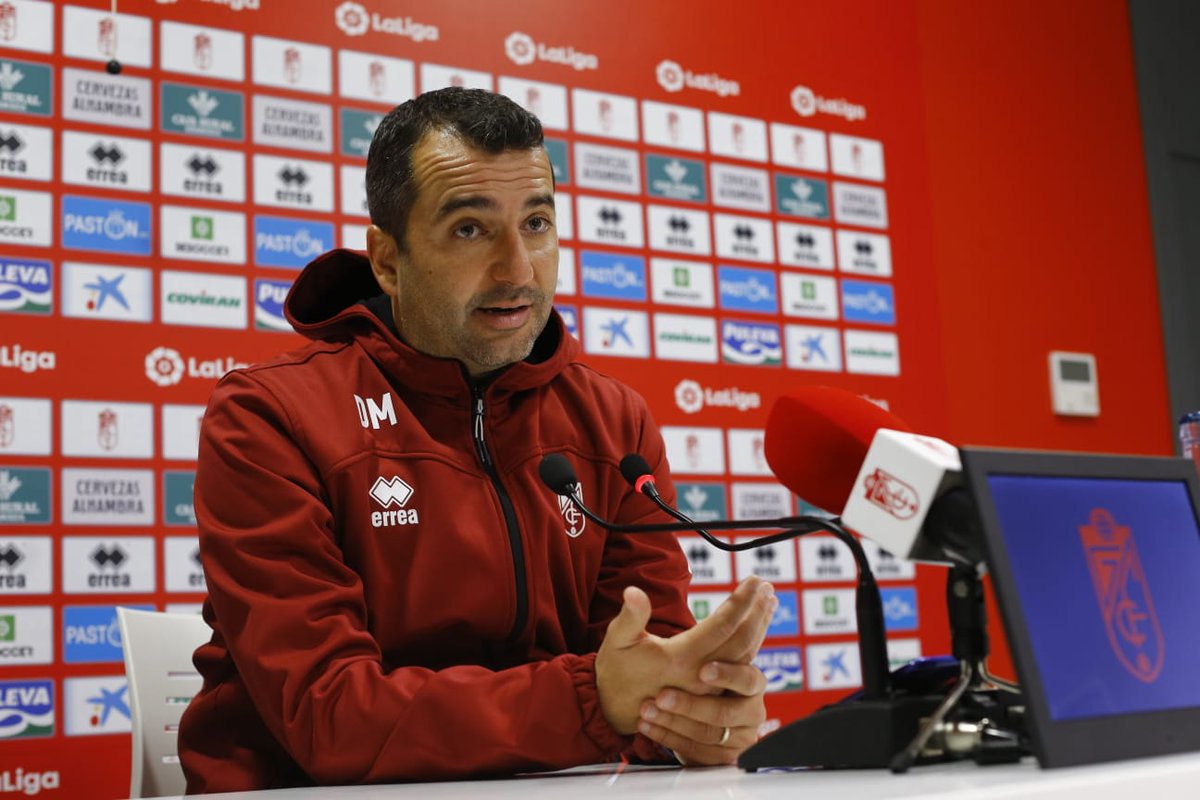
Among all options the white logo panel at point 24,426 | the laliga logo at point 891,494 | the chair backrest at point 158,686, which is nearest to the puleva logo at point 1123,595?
the laliga logo at point 891,494

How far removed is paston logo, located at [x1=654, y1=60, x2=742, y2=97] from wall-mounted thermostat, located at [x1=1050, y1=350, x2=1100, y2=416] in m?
1.20

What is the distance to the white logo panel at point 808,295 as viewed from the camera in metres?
3.21

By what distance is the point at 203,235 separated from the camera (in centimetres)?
252

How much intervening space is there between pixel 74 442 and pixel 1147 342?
2946 millimetres

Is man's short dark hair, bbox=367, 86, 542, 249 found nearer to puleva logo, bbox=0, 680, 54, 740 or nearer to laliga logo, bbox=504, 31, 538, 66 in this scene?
puleva logo, bbox=0, 680, 54, 740

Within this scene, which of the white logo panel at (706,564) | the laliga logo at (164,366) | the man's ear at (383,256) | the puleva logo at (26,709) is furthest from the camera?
the white logo panel at (706,564)

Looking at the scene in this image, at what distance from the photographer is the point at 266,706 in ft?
4.13

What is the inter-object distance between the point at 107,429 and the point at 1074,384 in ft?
8.39

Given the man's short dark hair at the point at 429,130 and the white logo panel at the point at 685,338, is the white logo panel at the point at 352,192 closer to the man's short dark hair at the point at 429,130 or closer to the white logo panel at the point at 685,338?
the white logo panel at the point at 685,338

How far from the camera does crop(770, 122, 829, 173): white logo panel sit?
329cm

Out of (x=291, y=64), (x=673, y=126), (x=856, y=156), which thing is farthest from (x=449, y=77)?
(x=856, y=156)

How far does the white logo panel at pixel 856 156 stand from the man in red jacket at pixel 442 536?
184 centimetres

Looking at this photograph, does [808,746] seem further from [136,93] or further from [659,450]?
[136,93]

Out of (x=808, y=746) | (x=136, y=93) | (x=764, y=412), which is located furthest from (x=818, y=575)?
(x=808, y=746)
